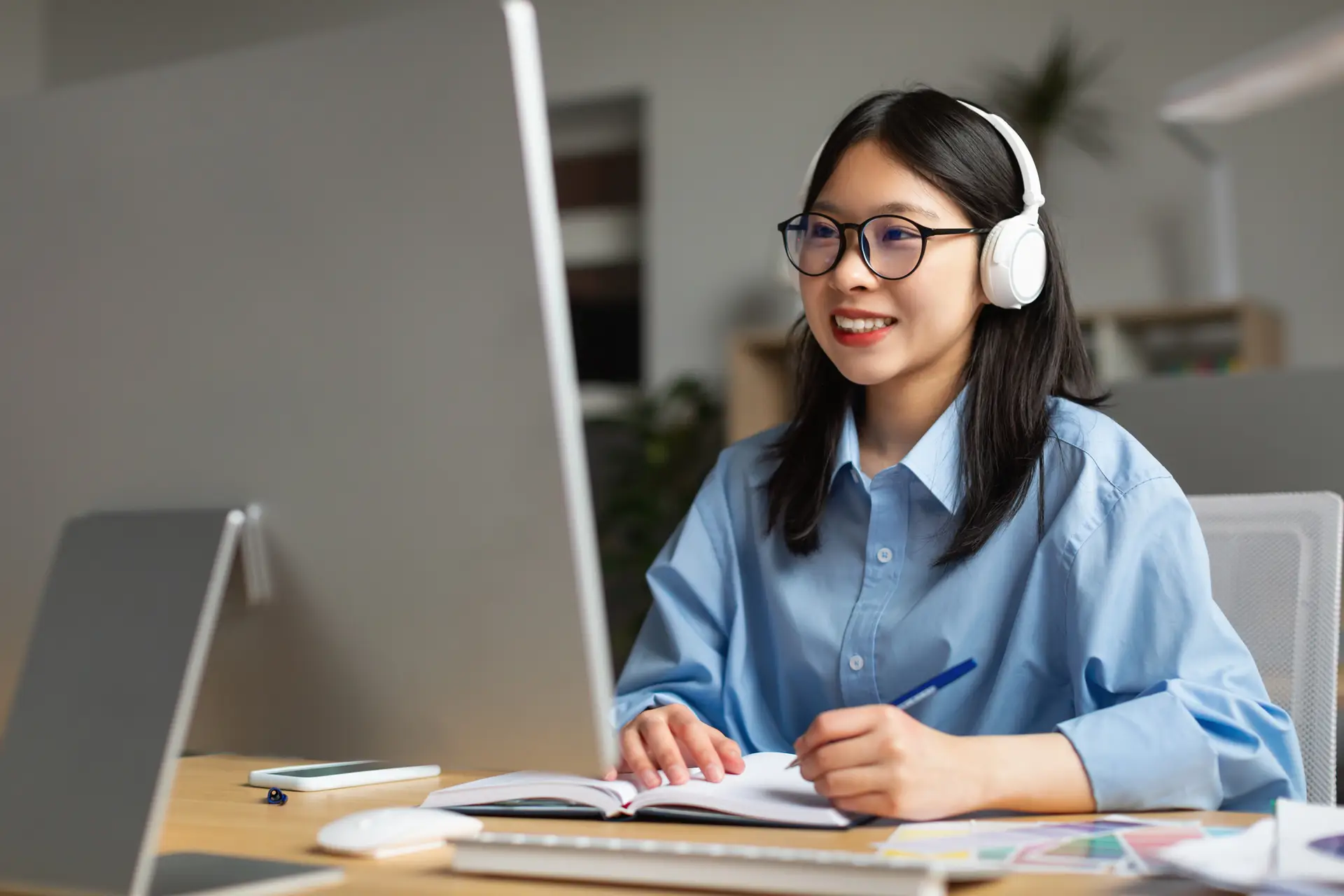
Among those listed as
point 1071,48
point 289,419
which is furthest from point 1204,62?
point 289,419

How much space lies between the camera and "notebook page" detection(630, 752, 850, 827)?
0.83 metres

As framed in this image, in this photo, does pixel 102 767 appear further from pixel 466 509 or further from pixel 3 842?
pixel 466 509

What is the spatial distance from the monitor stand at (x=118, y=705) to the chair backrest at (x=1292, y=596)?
2.86ft

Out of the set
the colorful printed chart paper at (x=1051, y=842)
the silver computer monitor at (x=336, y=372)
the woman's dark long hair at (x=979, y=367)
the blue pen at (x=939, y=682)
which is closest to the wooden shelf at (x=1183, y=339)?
the woman's dark long hair at (x=979, y=367)

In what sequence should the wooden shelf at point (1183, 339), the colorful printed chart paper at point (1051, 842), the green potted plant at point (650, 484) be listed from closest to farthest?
the colorful printed chart paper at point (1051, 842)
the wooden shelf at point (1183, 339)
the green potted plant at point (650, 484)

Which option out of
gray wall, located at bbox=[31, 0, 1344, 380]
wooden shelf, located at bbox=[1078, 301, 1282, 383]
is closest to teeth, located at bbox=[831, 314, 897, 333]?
wooden shelf, located at bbox=[1078, 301, 1282, 383]

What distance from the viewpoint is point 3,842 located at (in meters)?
0.71

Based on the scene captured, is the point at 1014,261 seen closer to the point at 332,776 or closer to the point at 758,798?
the point at 758,798

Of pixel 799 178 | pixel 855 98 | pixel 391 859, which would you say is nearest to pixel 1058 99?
pixel 855 98

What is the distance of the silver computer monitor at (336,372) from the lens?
23.1 inches

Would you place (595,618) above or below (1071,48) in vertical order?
below

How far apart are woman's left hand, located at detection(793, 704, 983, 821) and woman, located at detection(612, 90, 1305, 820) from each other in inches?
3.9

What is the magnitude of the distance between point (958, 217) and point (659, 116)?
4004 mm

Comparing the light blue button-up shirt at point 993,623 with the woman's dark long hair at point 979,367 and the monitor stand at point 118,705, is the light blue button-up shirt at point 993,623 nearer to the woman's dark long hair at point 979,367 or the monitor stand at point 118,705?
the woman's dark long hair at point 979,367
